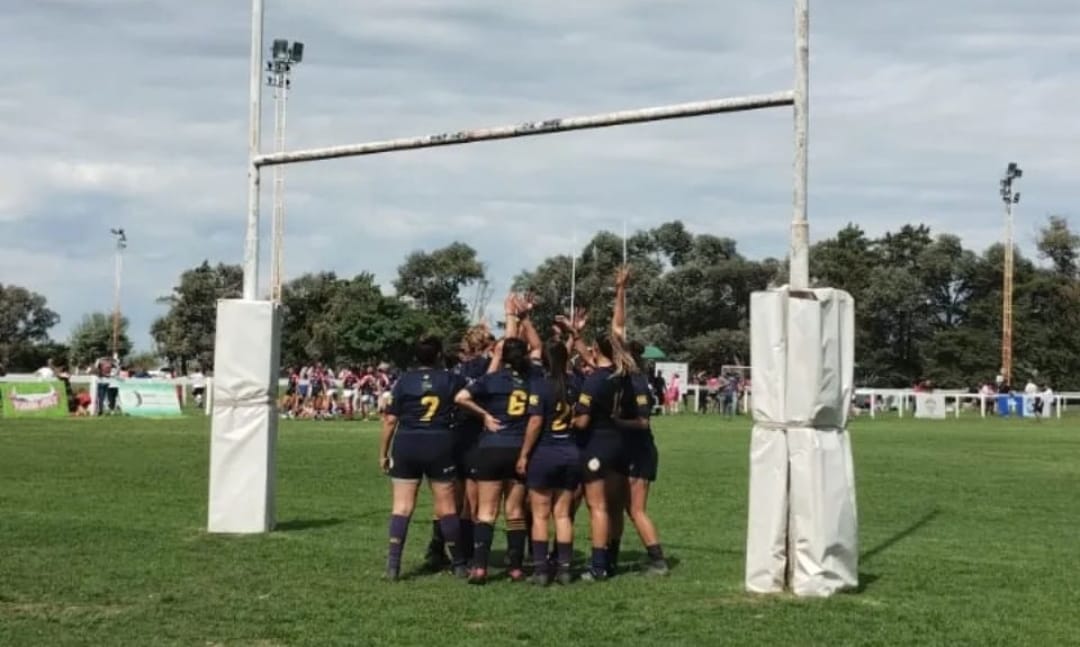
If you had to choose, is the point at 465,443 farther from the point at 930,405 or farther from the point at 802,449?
the point at 930,405

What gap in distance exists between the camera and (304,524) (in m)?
14.2

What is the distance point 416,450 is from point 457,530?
31.2 inches

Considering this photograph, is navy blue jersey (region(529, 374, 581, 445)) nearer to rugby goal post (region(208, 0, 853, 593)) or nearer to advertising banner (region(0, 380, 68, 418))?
rugby goal post (region(208, 0, 853, 593))

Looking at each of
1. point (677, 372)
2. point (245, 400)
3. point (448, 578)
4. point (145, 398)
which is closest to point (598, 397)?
point (448, 578)

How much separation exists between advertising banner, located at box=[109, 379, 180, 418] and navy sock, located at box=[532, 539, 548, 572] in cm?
3108

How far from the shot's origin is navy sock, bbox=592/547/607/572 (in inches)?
430

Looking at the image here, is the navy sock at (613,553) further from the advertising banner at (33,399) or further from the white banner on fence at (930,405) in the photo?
the white banner on fence at (930,405)

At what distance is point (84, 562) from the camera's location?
11.2m

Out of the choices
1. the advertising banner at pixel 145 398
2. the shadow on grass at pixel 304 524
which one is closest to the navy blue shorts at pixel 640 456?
the shadow on grass at pixel 304 524

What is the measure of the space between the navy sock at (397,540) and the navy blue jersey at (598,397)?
1.77 metres

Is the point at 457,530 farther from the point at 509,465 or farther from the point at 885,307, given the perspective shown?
the point at 885,307

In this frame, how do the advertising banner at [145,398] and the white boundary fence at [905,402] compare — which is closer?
the advertising banner at [145,398]

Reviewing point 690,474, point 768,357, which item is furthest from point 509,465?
point 690,474

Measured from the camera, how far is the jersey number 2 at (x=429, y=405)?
10.9 m
